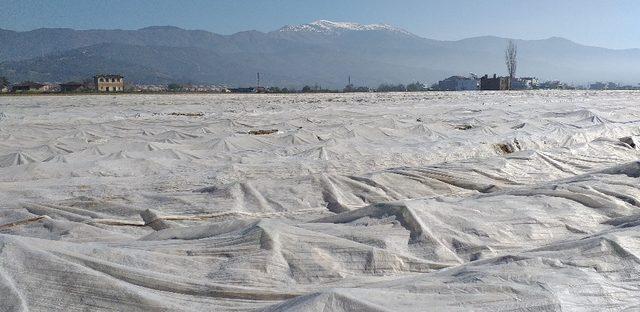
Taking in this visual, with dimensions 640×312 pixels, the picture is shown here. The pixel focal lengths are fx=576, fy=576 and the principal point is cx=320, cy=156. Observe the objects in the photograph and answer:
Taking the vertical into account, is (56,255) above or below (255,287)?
above

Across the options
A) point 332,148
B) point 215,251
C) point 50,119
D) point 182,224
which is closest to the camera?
point 215,251

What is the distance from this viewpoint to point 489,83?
63844 mm

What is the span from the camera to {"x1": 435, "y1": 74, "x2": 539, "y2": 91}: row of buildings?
62634mm

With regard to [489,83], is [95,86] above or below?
above

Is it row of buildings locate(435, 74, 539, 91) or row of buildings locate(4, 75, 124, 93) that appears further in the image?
row of buildings locate(4, 75, 124, 93)

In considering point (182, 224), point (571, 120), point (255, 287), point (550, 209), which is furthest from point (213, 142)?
point (571, 120)

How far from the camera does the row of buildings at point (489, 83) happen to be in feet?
205

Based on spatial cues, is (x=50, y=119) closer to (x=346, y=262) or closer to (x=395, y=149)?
(x=395, y=149)

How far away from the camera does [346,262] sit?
4.66 m

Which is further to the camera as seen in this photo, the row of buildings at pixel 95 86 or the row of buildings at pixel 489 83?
the row of buildings at pixel 95 86

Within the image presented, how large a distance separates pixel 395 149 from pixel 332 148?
1.30 meters

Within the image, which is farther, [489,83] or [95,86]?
[95,86]

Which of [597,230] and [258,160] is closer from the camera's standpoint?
[597,230]

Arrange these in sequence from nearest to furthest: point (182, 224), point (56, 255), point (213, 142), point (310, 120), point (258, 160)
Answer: point (56, 255)
point (182, 224)
point (258, 160)
point (213, 142)
point (310, 120)
